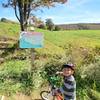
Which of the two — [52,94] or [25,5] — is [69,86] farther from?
[25,5]

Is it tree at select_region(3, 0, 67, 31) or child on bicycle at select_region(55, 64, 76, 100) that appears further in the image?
tree at select_region(3, 0, 67, 31)

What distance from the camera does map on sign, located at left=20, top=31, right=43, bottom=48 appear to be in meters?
10.7

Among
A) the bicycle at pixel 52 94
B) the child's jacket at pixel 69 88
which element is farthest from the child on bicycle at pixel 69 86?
the bicycle at pixel 52 94

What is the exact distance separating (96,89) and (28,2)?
40.4ft

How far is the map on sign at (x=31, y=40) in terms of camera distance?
10695mm

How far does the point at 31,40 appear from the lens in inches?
424

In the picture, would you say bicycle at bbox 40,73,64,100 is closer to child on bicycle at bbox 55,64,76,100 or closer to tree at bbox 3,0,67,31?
child on bicycle at bbox 55,64,76,100

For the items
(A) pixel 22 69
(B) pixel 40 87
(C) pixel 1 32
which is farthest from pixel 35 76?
(C) pixel 1 32

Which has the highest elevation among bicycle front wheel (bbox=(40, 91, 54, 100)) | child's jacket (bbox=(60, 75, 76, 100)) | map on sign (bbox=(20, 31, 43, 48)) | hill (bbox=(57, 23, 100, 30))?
map on sign (bbox=(20, 31, 43, 48))

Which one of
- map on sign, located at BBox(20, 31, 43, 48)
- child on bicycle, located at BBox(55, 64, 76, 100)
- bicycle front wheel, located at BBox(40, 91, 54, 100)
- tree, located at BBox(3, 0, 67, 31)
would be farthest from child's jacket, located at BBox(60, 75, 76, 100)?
tree, located at BBox(3, 0, 67, 31)

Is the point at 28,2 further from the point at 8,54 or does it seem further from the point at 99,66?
the point at 99,66

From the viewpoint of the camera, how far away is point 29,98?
895 centimetres

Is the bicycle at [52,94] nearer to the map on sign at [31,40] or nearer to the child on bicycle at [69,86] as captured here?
the child on bicycle at [69,86]

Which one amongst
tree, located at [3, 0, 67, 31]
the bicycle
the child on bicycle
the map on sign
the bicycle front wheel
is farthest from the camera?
tree, located at [3, 0, 67, 31]
